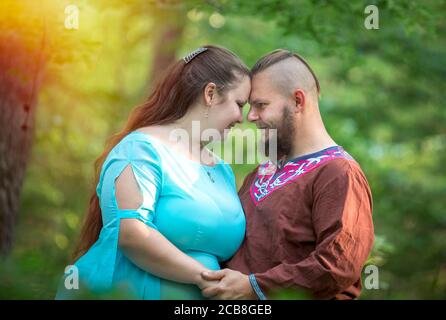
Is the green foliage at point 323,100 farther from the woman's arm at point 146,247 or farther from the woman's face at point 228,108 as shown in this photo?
the woman's face at point 228,108

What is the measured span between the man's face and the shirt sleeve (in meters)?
0.37

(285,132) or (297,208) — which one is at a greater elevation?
(285,132)

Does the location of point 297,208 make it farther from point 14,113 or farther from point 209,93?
point 14,113

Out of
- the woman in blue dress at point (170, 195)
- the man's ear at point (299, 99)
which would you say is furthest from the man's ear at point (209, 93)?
the man's ear at point (299, 99)

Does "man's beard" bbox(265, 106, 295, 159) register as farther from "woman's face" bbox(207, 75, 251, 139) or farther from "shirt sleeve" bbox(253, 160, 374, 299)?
"shirt sleeve" bbox(253, 160, 374, 299)

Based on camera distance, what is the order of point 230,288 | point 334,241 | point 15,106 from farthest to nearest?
point 15,106
point 230,288
point 334,241

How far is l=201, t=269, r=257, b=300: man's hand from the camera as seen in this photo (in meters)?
3.02

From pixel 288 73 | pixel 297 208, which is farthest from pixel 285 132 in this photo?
pixel 297 208

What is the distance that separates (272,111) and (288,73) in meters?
0.22

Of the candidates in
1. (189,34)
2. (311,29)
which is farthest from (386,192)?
(311,29)

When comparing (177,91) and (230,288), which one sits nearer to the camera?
(230,288)

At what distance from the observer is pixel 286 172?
10.9 ft

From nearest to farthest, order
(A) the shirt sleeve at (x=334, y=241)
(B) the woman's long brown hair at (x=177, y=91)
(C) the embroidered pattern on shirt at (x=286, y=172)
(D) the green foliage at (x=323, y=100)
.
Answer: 1. (A) the shirt sleeve at (x=334, y=241)
2. (C) the embroidered pattern on shirt at (x=286, y=172)
3. (B) the woman's long brown hair at (x=177, y=91)
4. (D) the green foliage at (x=323, y=100)

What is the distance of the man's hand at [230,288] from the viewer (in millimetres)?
3020
